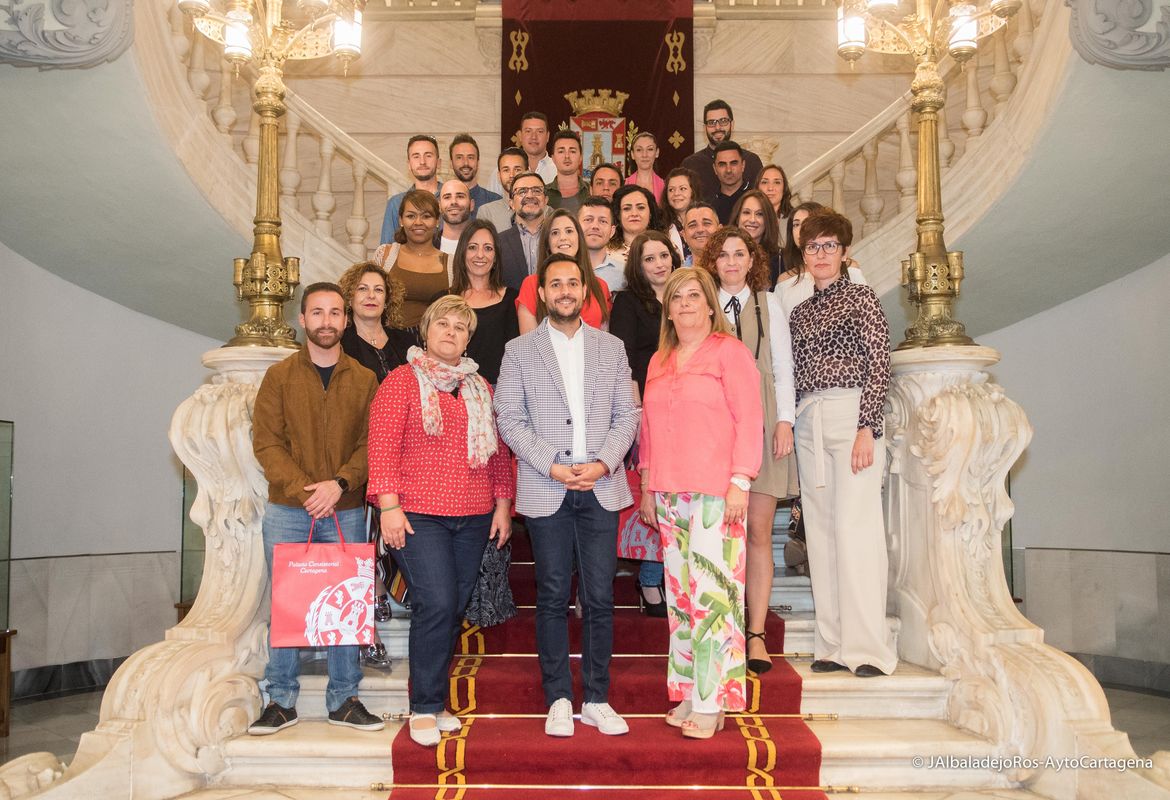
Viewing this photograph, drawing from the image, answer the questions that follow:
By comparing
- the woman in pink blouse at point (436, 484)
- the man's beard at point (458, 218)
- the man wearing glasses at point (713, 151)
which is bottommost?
the woman in pink blouse at point (436, 484)

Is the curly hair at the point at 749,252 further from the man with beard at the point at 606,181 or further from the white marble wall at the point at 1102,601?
the white marble wall at the point at 1102,601

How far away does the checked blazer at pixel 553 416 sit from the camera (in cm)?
362

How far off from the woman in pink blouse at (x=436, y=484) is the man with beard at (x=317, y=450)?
24cm

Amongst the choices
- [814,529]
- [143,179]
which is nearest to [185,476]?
[143,179]

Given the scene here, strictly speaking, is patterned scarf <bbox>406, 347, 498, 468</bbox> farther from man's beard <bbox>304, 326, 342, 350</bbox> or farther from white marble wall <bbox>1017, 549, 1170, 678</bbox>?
white marble wall <bbox>1017, 549, 1170, 678</bbox>

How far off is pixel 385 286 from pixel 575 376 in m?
1.09

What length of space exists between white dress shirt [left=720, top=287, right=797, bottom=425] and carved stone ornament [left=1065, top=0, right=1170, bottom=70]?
92.5 inches

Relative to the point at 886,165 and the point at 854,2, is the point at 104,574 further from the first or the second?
the point at 886,165

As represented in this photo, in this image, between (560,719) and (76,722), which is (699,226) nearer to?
(560,719)

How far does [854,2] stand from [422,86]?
17.7ft

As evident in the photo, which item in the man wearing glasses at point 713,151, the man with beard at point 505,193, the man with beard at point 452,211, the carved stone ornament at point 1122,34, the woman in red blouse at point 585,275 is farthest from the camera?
the man wearing glasses at point 713,151

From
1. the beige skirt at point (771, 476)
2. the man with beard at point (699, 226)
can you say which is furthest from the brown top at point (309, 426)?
the man with beard at point (699, 226)

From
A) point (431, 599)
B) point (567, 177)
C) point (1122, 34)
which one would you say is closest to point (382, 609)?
point (431, 599)

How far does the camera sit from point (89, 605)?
719 cm
